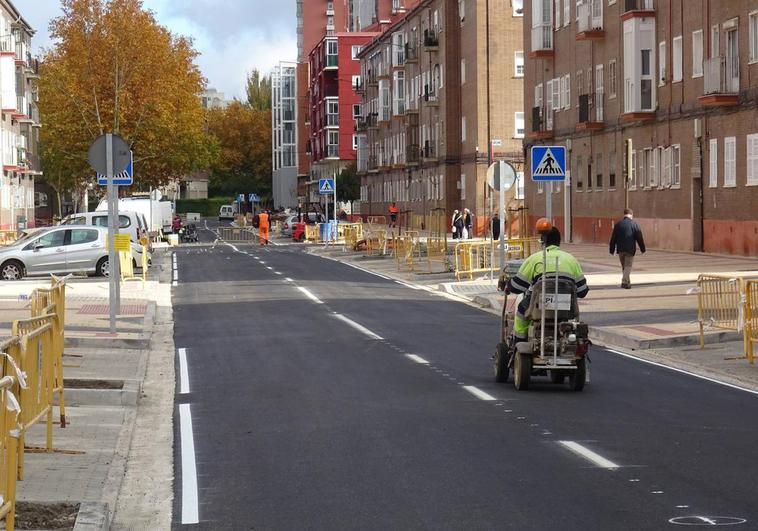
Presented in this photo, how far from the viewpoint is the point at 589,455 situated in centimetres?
1064

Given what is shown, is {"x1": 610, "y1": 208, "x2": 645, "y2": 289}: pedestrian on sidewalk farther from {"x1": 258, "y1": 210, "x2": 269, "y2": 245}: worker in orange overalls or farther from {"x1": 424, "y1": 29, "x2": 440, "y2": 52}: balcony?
{"x1": 424, "y1": 29, "x2": 440, "y2": 52}: balcony

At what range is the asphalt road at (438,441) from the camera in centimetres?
869

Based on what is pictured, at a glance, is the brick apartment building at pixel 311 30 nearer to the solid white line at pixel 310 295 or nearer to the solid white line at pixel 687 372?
the solid white line at pixel 310 295

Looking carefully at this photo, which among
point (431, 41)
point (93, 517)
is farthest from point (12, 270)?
point (431, 41)

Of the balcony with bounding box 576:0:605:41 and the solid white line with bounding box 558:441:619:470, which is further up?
the balcony with bounding box 576:0:605:41

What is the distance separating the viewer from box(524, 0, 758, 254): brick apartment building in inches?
1700

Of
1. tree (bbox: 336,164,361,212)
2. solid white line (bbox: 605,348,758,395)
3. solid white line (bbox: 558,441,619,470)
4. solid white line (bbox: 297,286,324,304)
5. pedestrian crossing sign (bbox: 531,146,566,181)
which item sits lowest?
solid white line (bbox: 605,348,758,395)

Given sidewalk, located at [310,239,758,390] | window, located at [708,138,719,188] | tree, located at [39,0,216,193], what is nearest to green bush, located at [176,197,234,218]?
tree, located at [39,0,216,193]

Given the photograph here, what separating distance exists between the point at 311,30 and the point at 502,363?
146 metres

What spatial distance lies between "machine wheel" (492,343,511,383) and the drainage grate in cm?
1222

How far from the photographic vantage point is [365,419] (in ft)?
42.0

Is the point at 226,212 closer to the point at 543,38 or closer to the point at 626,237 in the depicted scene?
the point at 543,38

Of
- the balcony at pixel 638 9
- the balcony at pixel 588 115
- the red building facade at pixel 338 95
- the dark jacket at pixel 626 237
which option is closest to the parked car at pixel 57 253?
the dark jacket at pixel 626 237

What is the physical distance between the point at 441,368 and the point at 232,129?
5747 inches
